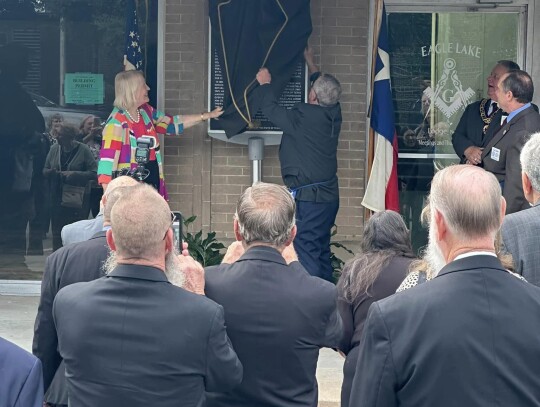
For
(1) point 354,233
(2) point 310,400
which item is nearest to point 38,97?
(1) point 354,233

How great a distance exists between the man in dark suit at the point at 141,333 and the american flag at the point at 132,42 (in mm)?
5329

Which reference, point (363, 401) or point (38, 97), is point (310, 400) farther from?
point (38, 97)

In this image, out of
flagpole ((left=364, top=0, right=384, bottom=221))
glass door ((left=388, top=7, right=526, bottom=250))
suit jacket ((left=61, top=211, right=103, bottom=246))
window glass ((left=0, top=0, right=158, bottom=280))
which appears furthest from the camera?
glass door ((left=388, top=7, right=526, bottom=250))

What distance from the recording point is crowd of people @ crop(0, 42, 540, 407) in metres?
2.94

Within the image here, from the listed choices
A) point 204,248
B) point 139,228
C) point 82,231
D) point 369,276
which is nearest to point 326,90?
point 204,248

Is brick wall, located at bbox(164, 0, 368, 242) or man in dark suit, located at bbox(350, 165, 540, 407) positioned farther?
brick wall, located at bbox(164, 0, 368, 242)

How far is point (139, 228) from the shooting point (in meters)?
3.60

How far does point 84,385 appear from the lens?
361cm

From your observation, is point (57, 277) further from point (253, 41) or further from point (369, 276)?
point (253, 41)

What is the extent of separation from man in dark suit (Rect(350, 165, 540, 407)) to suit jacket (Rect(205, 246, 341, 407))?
1.03m

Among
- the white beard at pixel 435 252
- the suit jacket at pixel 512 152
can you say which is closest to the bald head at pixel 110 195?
the white beard at pixel 435 252

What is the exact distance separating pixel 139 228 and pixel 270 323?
2.50ft

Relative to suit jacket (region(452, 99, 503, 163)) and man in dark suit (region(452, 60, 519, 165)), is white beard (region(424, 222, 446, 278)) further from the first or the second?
suit jacket (region(452, 99, 503, 163))

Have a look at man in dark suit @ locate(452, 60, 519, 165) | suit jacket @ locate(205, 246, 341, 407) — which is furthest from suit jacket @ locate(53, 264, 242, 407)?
man in dark suit @ locate(452, 60, 519, 165)
